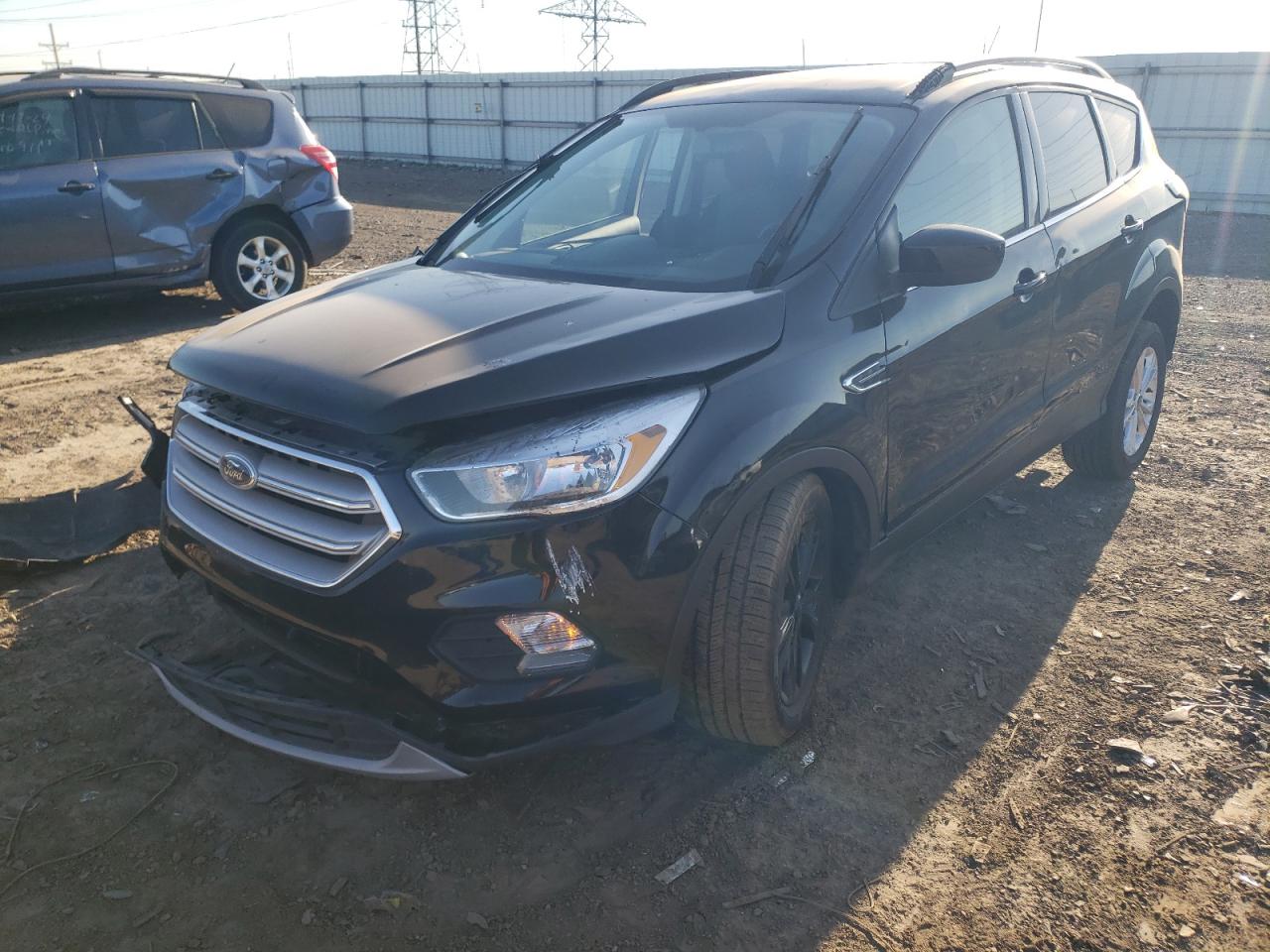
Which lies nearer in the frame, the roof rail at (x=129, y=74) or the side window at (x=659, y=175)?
the side window at (x=659, y=175)

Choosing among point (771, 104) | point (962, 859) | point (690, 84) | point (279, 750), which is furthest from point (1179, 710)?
point (690, 84)

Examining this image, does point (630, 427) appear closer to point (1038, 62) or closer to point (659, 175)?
point (659, 175)

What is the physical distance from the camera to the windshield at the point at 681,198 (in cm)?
298

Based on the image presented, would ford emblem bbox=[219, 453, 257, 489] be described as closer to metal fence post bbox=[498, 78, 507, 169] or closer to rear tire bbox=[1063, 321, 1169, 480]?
rear tire bbox=[1063, 321, 1169, 480]

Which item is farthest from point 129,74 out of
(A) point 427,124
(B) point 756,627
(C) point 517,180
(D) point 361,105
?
(D) point 361,105

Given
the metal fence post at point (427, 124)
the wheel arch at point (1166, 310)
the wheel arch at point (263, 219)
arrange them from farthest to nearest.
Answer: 1. the metal fence post at point (427, 124)
2. the wheel arch at point (263, 219)
3. the wheel arch at point (1166, 310)

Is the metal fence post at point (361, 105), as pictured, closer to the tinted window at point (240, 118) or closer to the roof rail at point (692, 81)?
the tinted window at point (240, 118)

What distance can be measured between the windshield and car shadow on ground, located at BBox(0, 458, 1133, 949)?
1378 millimetres

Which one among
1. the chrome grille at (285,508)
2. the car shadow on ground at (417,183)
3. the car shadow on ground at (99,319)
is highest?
the chrome grille at (285,508)

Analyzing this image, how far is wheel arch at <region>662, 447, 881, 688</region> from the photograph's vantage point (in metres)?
2.37

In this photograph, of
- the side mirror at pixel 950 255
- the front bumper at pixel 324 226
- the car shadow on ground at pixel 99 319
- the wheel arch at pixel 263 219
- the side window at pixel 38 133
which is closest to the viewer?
the side mirror at pixel 950 255

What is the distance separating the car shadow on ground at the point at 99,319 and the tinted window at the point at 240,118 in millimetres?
1379

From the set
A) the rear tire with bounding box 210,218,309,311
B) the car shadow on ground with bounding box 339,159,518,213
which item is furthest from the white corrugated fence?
the rear tire with bounding box 210,218,309,311

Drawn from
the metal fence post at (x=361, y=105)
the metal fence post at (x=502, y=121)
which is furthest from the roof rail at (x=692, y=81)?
the metal fence post at (x=361, y=105)
